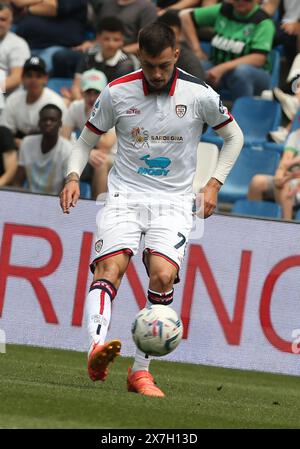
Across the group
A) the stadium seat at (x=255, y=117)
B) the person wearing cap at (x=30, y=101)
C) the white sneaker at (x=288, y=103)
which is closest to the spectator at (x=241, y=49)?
the stadium seat at (x=255, y=117)

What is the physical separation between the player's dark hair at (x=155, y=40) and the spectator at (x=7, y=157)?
21.1ft

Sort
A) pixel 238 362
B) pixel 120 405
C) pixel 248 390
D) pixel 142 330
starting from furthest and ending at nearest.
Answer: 1. pixel 238 362
2. pixel 248 390
3. pixel 142 330
4. pixel 120 405

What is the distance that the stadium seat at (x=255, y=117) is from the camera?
49.6 ft

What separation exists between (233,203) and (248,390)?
210 inches

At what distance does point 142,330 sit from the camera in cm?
757

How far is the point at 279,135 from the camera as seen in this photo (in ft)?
49.2

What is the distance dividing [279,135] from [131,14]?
2725 mm

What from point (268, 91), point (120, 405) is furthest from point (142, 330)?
point (268, 91)

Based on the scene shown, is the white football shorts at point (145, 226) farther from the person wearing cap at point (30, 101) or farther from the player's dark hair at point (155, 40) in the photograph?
the person wearing cap at point (30, 101)

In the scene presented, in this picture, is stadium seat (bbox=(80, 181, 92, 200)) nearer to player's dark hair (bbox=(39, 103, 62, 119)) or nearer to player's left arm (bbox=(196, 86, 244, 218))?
player's dark hair (bbox=(39, 103, 62, 119))

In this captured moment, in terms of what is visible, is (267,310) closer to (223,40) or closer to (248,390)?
(248,390)

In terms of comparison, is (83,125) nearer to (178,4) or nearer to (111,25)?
(111,25)

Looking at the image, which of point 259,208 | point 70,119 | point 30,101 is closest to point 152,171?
point 259,208

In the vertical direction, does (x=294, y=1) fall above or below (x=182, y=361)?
above
